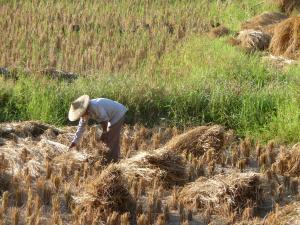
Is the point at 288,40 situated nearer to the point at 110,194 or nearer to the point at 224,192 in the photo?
the point at 224,192

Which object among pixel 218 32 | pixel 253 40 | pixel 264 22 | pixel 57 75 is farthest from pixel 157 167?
pixel 264 22

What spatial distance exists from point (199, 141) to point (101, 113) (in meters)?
1.10

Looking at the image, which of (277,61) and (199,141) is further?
(277,61)

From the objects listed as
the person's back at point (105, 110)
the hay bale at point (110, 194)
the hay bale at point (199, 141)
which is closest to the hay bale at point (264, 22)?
the hay bale at point (199, 141)

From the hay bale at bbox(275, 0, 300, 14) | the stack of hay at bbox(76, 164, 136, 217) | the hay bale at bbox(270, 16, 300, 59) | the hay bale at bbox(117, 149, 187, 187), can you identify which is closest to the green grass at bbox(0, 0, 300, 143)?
the hay bale at bbox(270, 16, 300, 59)

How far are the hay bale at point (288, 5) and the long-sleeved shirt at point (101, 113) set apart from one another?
344 inches

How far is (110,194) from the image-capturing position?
4762 mm

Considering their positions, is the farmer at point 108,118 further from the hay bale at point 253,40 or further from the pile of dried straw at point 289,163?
the hay bale at point 253,40

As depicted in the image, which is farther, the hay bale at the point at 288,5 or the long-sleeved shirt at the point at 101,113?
the hay bale at the point at 288,5

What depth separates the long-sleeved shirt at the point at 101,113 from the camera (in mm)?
5531

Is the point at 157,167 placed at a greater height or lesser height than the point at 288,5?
lesser

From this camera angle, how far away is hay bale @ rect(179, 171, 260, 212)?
4941mm

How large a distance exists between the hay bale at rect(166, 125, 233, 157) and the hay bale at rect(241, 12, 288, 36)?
5.19 m

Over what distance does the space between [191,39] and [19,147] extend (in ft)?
18.5
